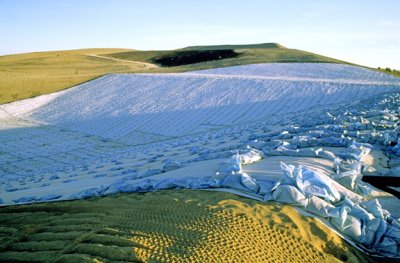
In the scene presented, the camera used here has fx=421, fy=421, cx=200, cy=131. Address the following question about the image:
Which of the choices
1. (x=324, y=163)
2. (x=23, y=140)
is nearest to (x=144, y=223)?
(x=324, y=163)

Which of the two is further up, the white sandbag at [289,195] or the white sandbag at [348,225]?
the white sandbag at [289,195]

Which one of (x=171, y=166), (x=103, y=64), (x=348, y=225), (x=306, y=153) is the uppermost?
(x=306, y=153)

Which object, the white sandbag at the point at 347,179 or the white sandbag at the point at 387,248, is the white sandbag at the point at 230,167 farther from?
the white sandbag at the point at 387,248

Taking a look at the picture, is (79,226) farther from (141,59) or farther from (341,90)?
(141,59)

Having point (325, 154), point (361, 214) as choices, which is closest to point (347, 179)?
point (361, 214)

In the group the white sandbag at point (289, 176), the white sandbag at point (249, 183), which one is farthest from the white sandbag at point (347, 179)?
the white sandbag at point (249, 183)

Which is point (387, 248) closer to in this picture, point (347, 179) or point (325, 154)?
point (347, 179)

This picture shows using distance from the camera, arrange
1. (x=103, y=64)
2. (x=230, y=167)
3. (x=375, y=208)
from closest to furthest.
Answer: (x=375, y=208) → (x=230, y=167) → (x=103, y=64)
